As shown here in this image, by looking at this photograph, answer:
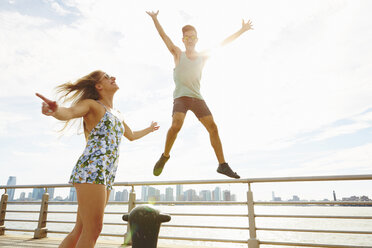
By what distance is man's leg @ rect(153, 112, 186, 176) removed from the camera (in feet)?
8.13

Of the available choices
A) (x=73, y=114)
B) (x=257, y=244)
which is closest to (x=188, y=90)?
(x=73, y=114)

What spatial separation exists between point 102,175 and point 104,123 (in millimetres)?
356

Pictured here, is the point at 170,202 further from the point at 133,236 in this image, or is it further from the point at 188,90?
the point at 133,236

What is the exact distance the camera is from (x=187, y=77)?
Result: 8.23ft

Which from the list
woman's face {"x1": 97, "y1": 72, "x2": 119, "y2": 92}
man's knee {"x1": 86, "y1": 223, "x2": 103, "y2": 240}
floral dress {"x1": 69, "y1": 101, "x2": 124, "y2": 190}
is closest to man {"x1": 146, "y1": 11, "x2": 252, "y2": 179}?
woman's face {"x1": 97, "y1": 72, "x2": 119, "y2": 92}

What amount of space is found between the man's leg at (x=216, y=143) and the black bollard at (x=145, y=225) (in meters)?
1.51

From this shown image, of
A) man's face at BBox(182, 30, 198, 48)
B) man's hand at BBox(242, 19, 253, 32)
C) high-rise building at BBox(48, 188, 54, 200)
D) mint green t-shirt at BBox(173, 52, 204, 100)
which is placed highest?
man's hand at BBox(242, 19, 253, 32)

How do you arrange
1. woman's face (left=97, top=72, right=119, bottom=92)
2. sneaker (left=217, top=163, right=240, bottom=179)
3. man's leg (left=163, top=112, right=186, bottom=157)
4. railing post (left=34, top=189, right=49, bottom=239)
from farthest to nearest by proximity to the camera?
railing post (left=34, top=189, right=49, bottom=239)
sneaker (left=217, top=163, right=240, bottom=179)
man's leg (left=163, top=112, right=186, bottom=157)
woman's face (left=97, top=72, right=119, bottom=92)

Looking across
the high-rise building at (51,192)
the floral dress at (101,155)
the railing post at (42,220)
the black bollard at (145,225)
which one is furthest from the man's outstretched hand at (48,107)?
the high-rise building at (51,192)

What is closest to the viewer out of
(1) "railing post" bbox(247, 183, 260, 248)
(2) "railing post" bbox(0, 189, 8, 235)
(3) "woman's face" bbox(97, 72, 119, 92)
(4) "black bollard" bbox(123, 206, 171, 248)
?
(4) "black bollard" bbox(123, 206, 171, 248)

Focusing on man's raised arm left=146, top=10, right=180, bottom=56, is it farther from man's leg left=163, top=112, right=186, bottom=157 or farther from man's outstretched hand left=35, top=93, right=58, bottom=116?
man's outstretched hand left=35, top=93, right=58, bottom=116

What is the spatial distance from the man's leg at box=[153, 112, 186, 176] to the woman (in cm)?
73

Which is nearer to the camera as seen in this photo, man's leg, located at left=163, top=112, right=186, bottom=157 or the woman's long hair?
the woman's long hair

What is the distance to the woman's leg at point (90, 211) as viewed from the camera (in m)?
1.39
